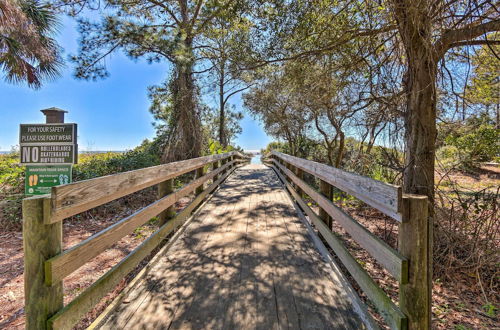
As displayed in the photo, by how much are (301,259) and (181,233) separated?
1669 millimetres

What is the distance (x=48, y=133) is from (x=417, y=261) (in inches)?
177

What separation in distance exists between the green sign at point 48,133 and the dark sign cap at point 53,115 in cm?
38

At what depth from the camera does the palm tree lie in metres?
5.76

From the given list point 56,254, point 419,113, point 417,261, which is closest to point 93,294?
point 56,254

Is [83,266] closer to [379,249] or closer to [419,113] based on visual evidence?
[379,249]

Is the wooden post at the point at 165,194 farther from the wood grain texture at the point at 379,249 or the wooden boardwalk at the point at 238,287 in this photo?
the wood grain texture at the point at 379,249

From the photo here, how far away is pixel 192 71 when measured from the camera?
9344 millimetres

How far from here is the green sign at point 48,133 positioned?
3752mm

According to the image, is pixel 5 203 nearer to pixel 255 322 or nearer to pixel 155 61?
pixel 155 61

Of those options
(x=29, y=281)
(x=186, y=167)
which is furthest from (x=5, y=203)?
(x=29, y=281)

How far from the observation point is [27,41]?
6.41 meters

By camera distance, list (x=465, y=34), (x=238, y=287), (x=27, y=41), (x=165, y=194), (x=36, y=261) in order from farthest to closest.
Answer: (x=27, y=41)
(x=165, y=194)
(x=465, y=34)
(x=238, y=287)
(x=36, y=261)

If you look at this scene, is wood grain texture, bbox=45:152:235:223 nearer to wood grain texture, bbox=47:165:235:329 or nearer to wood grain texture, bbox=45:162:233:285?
wood grain texture, bbox=45:162:233:285

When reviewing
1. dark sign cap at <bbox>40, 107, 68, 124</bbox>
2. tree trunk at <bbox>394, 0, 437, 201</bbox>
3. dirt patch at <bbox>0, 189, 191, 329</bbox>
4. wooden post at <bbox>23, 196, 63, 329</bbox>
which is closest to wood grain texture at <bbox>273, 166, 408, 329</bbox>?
tree trunk at <bbox>394, 0, 437, 201</bbox>
